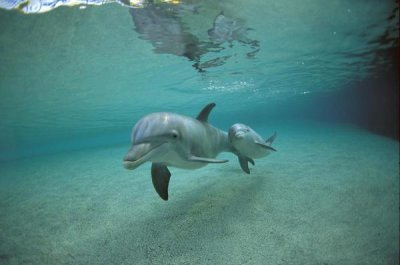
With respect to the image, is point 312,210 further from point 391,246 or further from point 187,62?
point 187,62

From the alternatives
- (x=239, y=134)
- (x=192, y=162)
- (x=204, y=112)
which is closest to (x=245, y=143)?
(x=239, y=134)

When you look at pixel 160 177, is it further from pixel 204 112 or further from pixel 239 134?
pixel 239 134

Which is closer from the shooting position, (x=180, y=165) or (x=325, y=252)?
(x=325, y=252)

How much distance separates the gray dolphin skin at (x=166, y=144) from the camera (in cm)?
337

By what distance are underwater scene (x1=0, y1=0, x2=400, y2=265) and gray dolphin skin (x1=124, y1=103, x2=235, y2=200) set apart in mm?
26

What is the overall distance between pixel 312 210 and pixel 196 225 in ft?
8.30

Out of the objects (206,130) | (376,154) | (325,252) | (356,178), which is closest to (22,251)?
(206,130)

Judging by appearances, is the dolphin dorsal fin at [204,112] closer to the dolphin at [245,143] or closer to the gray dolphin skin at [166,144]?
the gray dolphin skin at [166,144]

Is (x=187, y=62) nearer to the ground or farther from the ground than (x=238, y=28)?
nearer to the ground

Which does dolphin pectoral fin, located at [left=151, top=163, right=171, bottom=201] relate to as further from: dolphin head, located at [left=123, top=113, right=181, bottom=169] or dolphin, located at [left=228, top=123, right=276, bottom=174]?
dolphin, located at [left=228, top=123, right=276, bottom=174]

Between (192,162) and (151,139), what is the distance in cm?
112

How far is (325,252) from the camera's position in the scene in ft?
12.0

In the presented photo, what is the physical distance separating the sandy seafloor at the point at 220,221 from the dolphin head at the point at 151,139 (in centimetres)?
163

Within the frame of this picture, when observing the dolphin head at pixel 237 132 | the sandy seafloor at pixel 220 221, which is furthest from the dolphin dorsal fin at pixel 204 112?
the sandy seafloor at pixel 220 221
